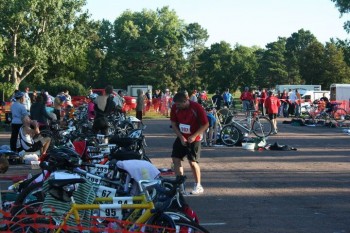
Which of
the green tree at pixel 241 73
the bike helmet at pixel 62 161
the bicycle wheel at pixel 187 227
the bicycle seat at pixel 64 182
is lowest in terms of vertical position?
the bicycle wheel at pixel 187 227

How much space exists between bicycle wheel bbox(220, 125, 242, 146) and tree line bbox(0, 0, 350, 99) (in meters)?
39.1

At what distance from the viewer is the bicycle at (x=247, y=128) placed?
60.5ft

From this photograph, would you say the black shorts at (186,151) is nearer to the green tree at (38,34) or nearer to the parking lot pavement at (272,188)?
the parking lot pavement at (272,188)

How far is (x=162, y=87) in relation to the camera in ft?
252

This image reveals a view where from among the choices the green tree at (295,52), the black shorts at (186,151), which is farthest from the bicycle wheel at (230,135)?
the green tree at (295,52)

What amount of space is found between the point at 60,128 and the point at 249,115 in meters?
8.10

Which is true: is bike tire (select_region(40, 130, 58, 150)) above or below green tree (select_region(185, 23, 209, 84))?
below

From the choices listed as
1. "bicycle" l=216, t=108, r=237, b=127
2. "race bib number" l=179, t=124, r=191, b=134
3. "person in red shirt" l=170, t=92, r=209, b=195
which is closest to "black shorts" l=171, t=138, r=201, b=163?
"person in red shirt" l=170, t=92, r=209, b=195

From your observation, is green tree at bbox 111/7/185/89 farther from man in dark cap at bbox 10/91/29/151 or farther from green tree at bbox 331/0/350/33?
man in dark cap at bbox 10/91/29/151

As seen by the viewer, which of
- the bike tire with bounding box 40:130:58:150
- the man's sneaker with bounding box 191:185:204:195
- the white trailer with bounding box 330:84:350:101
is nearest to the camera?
the man's sneaker with bounding box 191:185:204:195

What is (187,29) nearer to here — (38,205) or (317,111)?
(317,111)

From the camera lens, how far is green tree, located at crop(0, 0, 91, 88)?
5475 centimetres

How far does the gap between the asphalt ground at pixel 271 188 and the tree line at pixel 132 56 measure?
40.3 m

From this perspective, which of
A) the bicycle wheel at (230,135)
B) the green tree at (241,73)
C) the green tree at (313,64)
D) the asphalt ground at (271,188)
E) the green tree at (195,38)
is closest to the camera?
the asphalt ground at (271,188)
